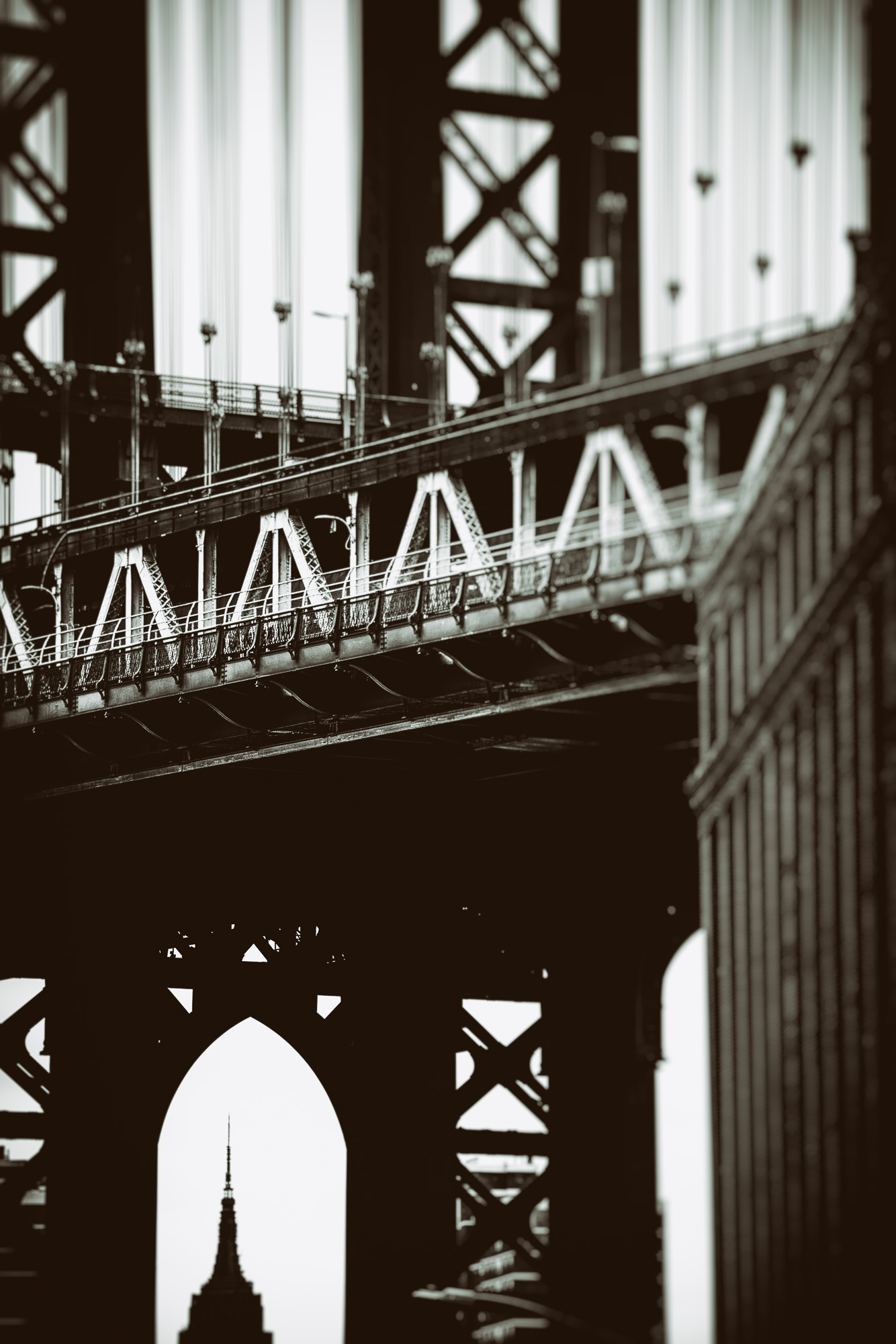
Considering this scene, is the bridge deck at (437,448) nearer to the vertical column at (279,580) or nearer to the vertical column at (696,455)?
the vertical column at (696,455)

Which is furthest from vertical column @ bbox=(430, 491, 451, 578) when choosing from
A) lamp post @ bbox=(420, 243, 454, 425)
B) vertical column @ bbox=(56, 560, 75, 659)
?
vertical column @ bbox=(56, 560, 75, 659)

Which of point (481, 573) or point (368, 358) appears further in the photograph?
point (368, 358)

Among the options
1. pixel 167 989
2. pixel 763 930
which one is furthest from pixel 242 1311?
pixel 763 930

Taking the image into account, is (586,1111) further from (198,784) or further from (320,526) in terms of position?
(320,526)

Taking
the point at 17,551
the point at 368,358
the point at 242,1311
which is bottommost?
the point at 242,1311

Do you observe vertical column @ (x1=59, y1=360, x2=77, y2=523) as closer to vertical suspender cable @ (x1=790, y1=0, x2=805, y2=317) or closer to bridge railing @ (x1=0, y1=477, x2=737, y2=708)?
bridge railing @ (x1=0, y1=477, x2=737, y2=708)

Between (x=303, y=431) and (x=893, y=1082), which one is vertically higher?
(x=303, y=431)

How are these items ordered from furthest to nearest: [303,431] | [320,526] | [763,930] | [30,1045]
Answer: [30,1045]
[303,431]
[320,526]
[763,930]
